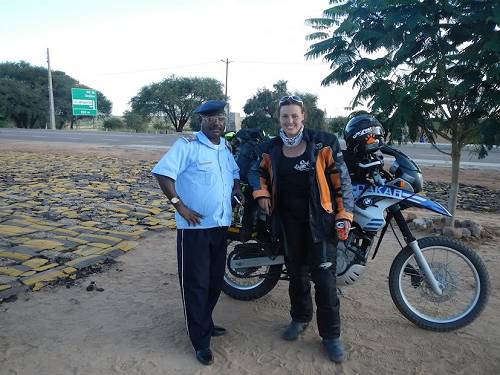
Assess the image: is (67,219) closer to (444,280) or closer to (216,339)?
(216,339)

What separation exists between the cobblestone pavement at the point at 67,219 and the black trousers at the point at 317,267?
93.7 inches

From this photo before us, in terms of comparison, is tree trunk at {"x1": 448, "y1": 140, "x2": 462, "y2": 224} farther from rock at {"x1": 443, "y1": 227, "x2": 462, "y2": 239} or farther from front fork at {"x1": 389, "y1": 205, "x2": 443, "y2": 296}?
front fork at {"x1": 389, "y1": 205, "x2": 443, "y2": 296}

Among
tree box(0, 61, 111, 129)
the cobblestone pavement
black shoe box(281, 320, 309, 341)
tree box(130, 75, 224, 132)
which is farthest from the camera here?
tree box(130, 75, 224, 132)

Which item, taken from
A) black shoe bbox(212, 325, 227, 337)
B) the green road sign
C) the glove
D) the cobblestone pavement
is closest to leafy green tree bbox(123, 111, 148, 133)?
the green road sign

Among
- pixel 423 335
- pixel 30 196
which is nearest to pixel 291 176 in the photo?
pixel 423 335

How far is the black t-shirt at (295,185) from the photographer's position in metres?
3.11

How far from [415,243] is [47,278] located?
3.39 metres

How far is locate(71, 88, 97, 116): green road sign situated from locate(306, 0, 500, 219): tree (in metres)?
46.8

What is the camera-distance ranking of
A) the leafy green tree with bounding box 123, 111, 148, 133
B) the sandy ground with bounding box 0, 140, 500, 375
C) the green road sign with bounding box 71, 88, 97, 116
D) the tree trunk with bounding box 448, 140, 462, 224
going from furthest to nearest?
the leafy green tree with bounding box 123, 111, 148, 133, the green road sign with bounding box 71, 88, 97, 116, the tree trunk with bounding box 448, 140, 462, 224, the sandy ground with bounding box 0, 140, 500, 375

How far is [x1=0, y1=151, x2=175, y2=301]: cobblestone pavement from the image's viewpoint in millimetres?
4707

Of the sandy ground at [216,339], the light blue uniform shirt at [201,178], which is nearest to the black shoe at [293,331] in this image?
the sandy ground at [216,339]

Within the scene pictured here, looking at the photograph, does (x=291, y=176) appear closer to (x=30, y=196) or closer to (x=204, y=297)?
(x=204, y=297)

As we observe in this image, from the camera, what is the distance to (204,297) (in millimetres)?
3176

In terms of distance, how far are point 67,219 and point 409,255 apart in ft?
16.5
